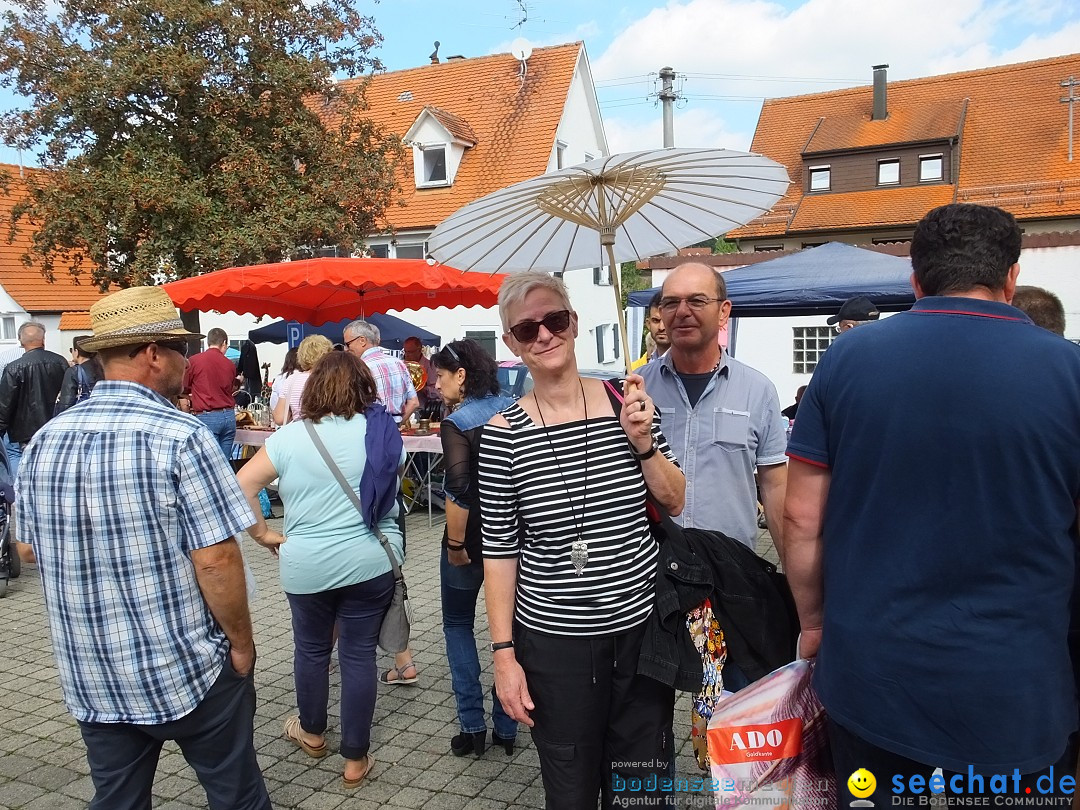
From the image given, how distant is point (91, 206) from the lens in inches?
536

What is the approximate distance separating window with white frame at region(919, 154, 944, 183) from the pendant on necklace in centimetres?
3051

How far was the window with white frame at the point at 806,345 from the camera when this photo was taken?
57.3 ft

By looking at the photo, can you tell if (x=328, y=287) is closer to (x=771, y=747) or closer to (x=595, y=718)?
(x=595, y=718)

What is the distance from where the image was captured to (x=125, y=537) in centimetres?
226

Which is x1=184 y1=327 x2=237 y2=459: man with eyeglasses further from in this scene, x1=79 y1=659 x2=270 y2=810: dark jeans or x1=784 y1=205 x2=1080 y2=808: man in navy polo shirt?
x1=784 y1=205 x2=1080 y2=808: man in navy polo shirt

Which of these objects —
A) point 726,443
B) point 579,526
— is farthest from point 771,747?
point 726,443

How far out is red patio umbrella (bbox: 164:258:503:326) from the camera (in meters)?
7.95

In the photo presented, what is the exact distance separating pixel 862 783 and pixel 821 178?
3104 cm

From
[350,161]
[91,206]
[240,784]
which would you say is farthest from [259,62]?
[240,784]

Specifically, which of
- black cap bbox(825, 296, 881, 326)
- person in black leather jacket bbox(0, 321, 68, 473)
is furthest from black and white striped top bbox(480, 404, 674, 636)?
person in black leather jacket bbox(0, 321, 68, 473)

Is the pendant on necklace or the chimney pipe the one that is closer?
the pendant on necklace

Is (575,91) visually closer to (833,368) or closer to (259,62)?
(259,62)

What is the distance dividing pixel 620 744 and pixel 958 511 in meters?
1.19

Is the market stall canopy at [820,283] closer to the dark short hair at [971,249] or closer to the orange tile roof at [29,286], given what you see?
the dark short hair at [971,249]
